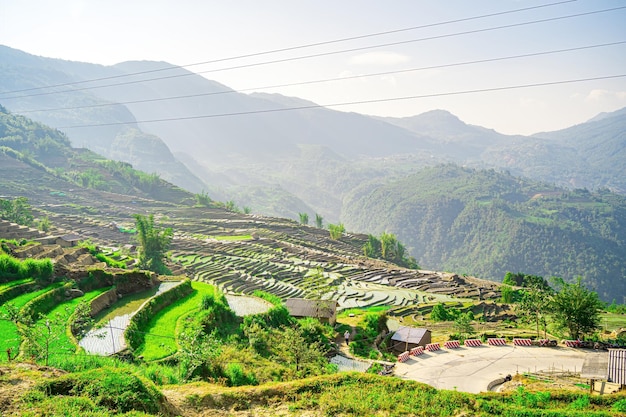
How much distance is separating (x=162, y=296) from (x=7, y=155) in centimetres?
14727

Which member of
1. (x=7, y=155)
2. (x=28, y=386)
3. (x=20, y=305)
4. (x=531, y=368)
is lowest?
(x=531, y=368)

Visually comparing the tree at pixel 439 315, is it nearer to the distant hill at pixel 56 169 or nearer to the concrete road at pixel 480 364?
the concrete road at pixel 480 364

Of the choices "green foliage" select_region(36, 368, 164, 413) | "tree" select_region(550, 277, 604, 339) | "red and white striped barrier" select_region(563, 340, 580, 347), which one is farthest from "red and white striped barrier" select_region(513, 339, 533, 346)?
"green foliage" select_region(36, 368, 164, 413)

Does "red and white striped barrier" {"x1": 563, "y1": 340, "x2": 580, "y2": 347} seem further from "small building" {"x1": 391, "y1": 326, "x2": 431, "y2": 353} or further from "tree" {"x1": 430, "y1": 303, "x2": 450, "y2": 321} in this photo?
"tree" {"x1": 430, "y1": 303, "x2": 450, "y2": 321}

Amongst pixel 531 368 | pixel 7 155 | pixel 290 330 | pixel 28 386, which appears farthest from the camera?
pixel 7 155

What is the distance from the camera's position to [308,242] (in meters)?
102

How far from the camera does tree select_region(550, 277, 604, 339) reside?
111 feet

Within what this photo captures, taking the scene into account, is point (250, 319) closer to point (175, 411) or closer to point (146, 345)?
point (146, 345)

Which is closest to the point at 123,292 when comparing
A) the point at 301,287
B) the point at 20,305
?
the point at 20,305

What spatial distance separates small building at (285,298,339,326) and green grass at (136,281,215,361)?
947cm

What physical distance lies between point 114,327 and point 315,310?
18407mm

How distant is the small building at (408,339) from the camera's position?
34.4 m

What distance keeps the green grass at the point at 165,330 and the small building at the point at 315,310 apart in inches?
373

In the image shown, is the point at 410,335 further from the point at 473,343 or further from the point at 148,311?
the point at 148,311
